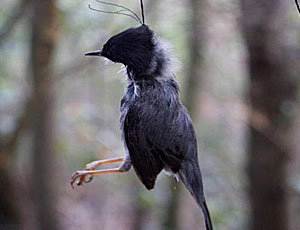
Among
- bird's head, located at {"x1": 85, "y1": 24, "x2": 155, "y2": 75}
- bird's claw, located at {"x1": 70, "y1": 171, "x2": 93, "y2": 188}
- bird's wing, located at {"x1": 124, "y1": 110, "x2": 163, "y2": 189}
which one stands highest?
bird's head, located at {"x1": 85, "y1": 24, "x2": 155, "y2": 75}

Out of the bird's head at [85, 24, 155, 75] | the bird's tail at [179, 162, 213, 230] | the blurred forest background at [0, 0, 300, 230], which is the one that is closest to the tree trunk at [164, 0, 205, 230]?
the blurred forest background at [0, 0, 300, 230]

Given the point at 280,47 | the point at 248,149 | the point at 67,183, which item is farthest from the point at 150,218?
the point at 280,47

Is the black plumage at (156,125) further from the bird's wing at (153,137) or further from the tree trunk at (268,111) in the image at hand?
the tree trunk at (268,111)

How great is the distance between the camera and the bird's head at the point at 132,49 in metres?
2.54

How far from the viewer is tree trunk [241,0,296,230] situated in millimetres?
5676

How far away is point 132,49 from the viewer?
2.60 metres

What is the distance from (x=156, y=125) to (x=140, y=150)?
0.53 feet

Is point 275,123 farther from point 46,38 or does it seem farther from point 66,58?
point 66,58

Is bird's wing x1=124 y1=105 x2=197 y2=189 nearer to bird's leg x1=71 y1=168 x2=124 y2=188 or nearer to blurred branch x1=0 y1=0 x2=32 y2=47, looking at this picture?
bird's leg x1=71 y1=168 x2=124 y2=188

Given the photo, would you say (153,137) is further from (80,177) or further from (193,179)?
(80,177)

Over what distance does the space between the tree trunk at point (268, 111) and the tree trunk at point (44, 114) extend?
2.08 m

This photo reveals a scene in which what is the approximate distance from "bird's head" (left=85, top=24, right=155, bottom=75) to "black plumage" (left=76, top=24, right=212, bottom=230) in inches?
0.7

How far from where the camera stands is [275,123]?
6.26 m

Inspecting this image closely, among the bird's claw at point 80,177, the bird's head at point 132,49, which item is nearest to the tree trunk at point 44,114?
the bird's claw at point 80,177
